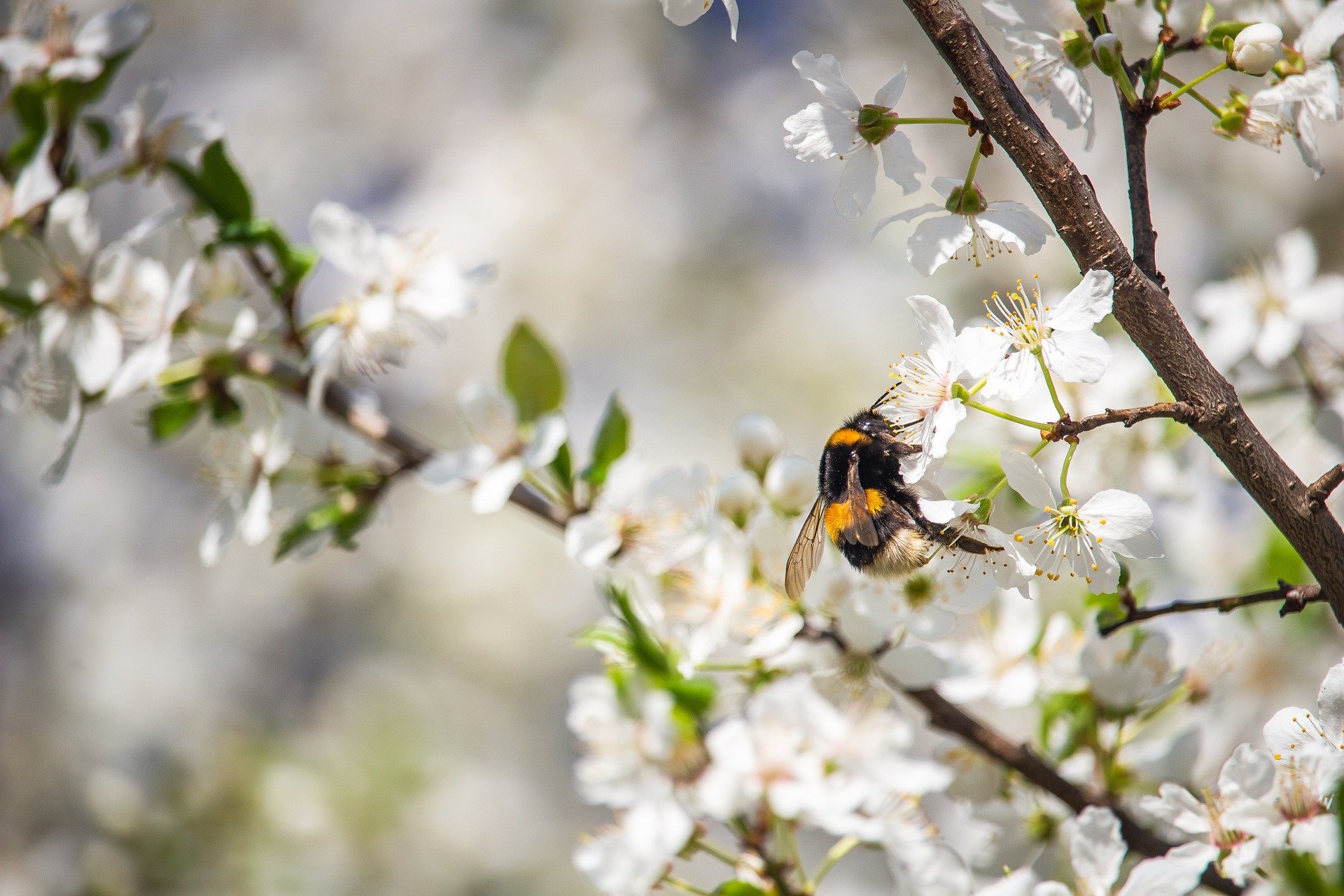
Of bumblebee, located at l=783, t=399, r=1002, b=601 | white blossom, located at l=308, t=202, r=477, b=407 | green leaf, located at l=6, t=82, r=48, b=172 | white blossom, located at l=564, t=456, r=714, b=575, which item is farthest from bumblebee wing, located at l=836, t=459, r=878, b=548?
green leaf, located at l=6, t=82, r=48, b=172

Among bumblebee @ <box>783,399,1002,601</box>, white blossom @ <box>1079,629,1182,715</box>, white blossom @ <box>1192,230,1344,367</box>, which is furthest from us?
white blossom @ <box>1192,230,1344,367</box>

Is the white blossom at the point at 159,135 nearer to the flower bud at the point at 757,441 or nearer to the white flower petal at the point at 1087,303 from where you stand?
the flower bud at the point at 757,441

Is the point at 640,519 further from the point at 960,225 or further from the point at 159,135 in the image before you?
the point at 159,135

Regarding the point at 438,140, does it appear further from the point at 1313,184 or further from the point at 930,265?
the point at 930,265

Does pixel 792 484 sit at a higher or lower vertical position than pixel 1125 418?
lower

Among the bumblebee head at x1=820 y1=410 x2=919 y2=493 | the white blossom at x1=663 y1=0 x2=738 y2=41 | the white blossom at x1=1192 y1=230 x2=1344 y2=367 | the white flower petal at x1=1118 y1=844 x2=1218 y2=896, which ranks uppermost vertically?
the white blossom at x1=663 y1=0 x2=738 y2=41

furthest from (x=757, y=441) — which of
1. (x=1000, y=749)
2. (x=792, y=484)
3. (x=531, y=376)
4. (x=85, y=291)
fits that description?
(x=85, y=291)

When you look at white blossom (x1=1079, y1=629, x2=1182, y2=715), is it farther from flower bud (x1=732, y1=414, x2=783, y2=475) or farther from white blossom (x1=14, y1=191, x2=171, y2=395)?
white blossom (x1=14, y1=191, x2=171, y2=395)
